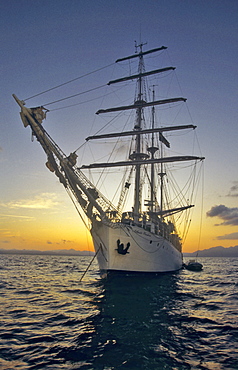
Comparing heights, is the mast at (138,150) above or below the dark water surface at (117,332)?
above

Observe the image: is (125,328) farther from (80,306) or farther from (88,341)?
(80,306)

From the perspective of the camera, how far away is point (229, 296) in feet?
51.9

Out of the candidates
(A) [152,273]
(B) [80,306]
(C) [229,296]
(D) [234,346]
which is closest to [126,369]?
(D) [234,346]

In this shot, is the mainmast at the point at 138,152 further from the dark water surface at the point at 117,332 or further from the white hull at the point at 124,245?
the dark water surface at the point at 117,332

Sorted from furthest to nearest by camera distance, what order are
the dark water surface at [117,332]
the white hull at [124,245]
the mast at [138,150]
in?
1. the mast at [138,150]
2. the white hull at [124,245]
3. the dark water surface at [117,332]

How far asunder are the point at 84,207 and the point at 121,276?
585cm

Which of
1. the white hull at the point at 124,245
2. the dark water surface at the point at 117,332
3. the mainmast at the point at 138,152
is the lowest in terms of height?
the dark water surface at the point at 117,332

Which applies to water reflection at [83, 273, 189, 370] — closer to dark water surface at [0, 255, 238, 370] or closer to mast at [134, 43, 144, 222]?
dark water surface at [0, 255, 238, 370]

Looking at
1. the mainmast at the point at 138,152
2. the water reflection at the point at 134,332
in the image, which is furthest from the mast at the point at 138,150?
the water reflection at the point at 134,332

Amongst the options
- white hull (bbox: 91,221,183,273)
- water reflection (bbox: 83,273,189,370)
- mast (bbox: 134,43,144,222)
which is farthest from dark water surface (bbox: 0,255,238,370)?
mast (bbox: 134,43,144,222)

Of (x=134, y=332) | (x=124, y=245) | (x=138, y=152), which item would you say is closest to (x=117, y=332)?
(x=134, y=332)

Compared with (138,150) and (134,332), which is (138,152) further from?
(134,332)

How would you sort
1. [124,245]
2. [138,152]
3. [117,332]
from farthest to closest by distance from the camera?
[138,152]
[124,245]
[117,332]

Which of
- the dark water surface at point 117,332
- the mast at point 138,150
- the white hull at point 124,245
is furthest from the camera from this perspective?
the mast at point 138,150
